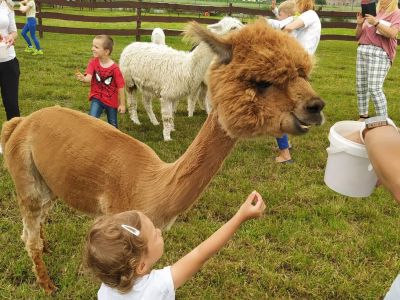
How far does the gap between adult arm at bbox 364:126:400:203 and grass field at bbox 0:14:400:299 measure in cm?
179

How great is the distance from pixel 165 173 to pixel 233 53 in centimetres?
69

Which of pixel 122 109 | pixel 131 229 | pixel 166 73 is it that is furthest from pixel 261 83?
pixel 166 73

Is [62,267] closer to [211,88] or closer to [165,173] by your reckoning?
[165,173]

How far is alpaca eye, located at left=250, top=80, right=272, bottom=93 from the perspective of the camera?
1.94 metres

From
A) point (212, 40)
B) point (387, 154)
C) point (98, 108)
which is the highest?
point (212, 40)

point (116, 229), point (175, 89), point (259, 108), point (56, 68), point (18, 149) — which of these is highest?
point (259, 108)

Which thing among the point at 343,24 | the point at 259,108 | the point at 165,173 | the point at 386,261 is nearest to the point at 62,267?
the point at 165,173

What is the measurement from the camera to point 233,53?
6.56 feet

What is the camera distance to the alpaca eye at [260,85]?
6.36ft

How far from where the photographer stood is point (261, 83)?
1.94 meters

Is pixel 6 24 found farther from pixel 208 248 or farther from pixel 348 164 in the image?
pixel 348 164

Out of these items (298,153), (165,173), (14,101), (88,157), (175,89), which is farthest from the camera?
(175,89)

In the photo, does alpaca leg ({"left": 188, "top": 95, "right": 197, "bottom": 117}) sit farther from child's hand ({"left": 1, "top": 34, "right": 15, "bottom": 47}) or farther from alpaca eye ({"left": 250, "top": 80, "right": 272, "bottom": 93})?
alpaca eye ({"left": 250, "top": 80, "right": 272, "bottom": 93})

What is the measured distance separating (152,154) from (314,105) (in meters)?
1.00
